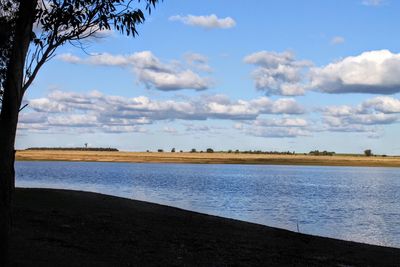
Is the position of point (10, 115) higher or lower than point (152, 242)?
higher

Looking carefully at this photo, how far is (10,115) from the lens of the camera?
9.15 metres

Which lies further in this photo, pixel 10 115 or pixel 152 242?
pixel 152 242

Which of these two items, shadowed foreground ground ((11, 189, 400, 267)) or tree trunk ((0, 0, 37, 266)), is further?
shadowed foreground ground ((11, 189, 400, 267))

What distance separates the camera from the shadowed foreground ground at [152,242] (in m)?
15.7

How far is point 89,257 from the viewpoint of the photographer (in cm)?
1524

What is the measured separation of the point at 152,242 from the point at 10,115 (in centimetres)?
1151

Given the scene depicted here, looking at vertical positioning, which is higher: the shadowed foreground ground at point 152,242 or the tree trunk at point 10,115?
the tree trunk at point 10,115

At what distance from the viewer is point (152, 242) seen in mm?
19703

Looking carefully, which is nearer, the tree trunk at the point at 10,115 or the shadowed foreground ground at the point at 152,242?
the tree trunk at the point at 10,115

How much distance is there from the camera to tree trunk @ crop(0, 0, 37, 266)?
29.8 ft

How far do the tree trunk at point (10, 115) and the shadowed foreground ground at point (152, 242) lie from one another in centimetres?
403

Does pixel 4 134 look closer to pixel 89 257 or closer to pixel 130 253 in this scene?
pixel 89 257

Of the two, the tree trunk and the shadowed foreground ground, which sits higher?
the tree trunk

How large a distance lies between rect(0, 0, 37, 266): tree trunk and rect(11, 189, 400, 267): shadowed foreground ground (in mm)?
4033
